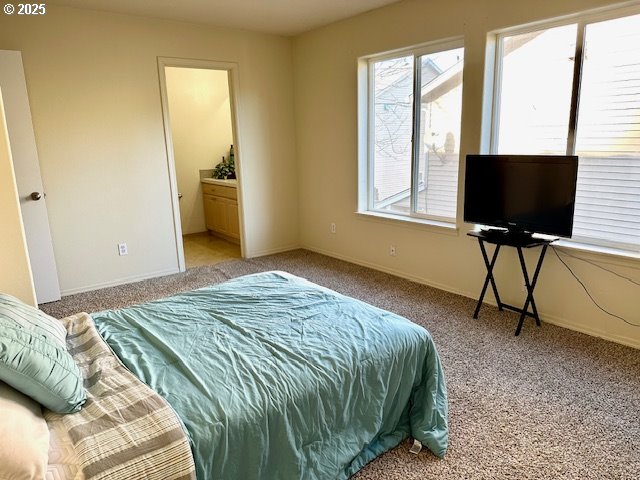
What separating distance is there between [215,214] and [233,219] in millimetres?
643

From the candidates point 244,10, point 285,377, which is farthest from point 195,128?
point 285,377

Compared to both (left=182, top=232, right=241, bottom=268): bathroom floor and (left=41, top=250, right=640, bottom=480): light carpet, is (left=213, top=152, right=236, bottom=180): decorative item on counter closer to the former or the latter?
(left=182, top=232, right=241, bottom=268): bathroom floor

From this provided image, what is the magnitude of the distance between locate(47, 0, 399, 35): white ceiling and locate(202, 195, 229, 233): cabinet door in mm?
2450

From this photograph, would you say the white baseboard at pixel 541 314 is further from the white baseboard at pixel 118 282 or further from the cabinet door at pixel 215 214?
the white baseboard at pixel 118 282

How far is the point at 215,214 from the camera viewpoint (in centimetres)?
635

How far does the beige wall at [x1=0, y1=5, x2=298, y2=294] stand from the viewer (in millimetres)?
3758

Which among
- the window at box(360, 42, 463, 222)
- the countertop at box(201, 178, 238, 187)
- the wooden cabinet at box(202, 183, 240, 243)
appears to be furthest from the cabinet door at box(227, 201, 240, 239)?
the window at box(360, 42, 463, 222)

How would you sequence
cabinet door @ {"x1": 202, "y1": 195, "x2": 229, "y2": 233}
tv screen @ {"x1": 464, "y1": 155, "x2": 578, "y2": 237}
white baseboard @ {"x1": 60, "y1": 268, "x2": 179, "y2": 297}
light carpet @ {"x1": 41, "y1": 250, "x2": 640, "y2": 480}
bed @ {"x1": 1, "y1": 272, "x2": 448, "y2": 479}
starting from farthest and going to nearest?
cabinet door @ {"x1": 202, "y1": 195, "x2": 229, "y2": 233} < white baseboard @ {"x1": 60, "y1": 268, "x2": 179, "y2": 297} < tv screen @ {"x1": 464, "y1": 155, "x2": 578, "y2": 237} < light carpet @ {"x1": 41, "y1": 250, "x2": 640, "y2": 480} < bed @ {"x1": 1, "y1": 272, "x2": 448, "y2": 479}

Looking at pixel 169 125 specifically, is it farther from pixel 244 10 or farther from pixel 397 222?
pixel 397 222

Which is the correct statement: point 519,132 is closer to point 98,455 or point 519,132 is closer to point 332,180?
point 332,180

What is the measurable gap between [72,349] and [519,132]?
11.0 feet

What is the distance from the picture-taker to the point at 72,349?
69.6 inches

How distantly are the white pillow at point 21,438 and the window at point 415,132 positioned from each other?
137 inches

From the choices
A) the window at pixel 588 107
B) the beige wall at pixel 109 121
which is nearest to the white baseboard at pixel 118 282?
the beige wall at pixel 109 121
